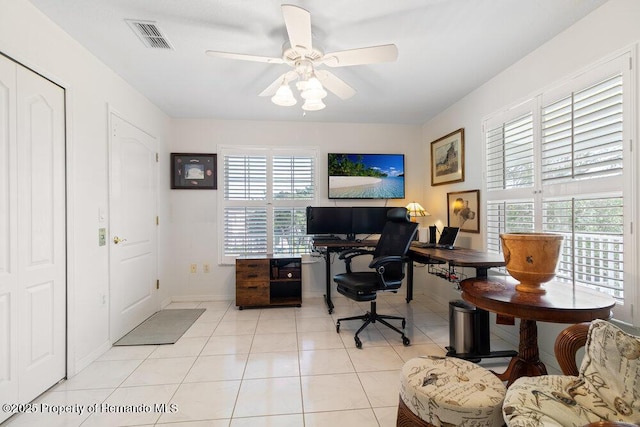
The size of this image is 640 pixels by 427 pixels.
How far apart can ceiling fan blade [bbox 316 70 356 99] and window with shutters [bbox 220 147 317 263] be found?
5.60 feet

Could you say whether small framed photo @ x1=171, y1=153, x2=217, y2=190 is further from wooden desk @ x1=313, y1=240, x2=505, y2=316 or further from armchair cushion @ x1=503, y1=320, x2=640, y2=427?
armchair cushion @ x1=503, y1=320, x2=640, y2=427

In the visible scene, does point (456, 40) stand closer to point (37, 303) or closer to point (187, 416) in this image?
point (187, 416)

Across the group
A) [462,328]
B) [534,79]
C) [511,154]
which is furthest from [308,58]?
[462,328]

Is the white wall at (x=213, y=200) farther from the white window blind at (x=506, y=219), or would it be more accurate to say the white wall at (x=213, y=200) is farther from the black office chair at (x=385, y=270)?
the white window blind at (x=506, y=219)

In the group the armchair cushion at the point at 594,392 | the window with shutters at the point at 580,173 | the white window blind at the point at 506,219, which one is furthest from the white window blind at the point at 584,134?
the armchair cushion at the point at 594,392

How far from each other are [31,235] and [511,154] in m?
3.61

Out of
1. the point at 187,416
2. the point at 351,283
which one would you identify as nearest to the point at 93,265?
the point at 187,416

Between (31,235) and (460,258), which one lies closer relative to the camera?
(31,235)

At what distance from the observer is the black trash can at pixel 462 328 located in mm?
2189

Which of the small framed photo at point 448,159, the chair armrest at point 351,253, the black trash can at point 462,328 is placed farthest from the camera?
the small framed photo at point 448,159

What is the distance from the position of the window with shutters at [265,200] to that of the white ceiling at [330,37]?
994mm

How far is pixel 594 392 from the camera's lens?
1079mm

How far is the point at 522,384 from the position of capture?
119 cm

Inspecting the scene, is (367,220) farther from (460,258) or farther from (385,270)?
(460,258)
